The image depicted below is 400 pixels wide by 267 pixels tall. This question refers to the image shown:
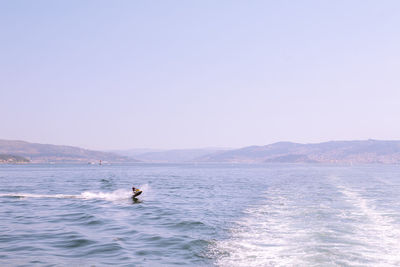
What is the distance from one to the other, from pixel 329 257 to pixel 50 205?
30371 mm

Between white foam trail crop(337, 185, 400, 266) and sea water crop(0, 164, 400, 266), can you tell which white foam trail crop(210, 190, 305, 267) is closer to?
sea water crop(0, 164, 400, 266)

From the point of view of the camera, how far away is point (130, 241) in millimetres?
19531

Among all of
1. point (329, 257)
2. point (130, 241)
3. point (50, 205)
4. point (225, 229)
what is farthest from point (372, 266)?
point (50, 205)

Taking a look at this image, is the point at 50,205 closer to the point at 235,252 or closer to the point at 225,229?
the point at 225,229

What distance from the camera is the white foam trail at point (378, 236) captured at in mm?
15923

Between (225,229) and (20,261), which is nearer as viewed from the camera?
(20,261)

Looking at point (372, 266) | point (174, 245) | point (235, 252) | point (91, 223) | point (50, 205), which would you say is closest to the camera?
point (372, 266)

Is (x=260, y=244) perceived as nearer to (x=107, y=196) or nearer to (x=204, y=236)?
(x=204, y=236)

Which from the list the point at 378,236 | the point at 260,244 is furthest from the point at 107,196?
the point at 378,236

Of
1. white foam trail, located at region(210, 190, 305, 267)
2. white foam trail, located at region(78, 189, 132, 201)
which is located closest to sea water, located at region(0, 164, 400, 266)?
white foam trail, located at region(210, 190, 305, 267)

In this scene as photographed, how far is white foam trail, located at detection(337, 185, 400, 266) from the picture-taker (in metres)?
15.9

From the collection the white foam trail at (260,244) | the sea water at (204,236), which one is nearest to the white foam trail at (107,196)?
the sea water at (204,236)

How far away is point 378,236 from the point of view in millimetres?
20281

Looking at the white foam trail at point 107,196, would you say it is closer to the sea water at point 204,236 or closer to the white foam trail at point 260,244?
the sea water at point 204,236
